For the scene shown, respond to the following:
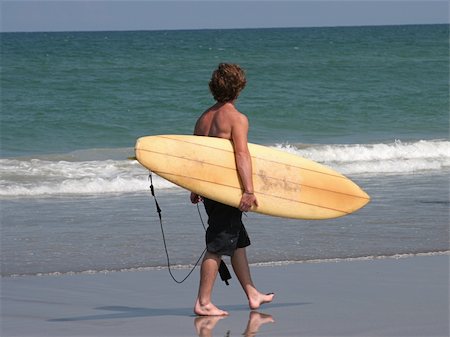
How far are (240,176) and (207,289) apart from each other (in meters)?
0.62

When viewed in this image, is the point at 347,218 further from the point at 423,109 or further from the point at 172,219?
the point at 423,109

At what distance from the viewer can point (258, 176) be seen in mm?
5273

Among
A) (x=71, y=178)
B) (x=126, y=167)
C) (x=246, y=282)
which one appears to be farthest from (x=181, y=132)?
(x=246, y=282)

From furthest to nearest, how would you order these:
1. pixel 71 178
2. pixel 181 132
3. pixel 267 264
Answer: pixel 181 132
pixel 71 178
pixel 267 264

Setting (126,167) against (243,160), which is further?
(126,167)

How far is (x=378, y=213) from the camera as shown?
28.1 feet

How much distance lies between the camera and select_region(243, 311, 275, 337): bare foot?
15.5ft

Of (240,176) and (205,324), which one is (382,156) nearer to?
(240,176)

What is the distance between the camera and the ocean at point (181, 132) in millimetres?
7203

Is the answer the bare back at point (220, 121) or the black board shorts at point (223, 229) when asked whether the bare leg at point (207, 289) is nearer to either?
the black board shorts at point (223, 229)

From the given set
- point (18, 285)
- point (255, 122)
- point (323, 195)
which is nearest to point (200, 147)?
point (323, 195)

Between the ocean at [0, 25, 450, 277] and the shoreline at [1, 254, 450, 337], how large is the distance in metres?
0.40

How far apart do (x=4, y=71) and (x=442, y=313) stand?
2641 centimetres

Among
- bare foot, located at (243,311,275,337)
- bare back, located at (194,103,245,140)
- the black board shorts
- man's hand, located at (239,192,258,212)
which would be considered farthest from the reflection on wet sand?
bare back, located at (194,103,245,140)
